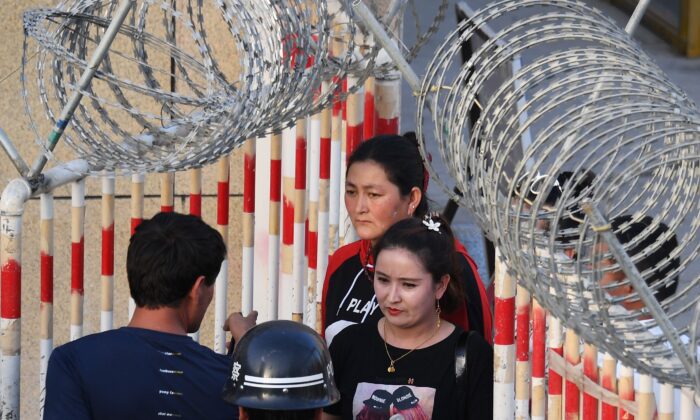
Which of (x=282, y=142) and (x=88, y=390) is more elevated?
(x=282, y=142)

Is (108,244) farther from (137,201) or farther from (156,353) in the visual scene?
(156,353)

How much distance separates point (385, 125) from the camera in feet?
15.5

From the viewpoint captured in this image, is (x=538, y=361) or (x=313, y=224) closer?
(x=538, y=361)

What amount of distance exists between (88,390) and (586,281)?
48.9 inches

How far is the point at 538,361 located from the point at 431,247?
0.48 m

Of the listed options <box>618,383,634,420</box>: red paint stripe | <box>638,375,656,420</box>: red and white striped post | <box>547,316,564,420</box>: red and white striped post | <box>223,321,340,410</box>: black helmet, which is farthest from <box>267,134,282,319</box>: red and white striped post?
<box>223,321,340,410</box>: black helmet

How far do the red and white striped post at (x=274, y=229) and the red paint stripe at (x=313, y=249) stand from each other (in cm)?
12

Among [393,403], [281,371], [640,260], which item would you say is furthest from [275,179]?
[281,371]

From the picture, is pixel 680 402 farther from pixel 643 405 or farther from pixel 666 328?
pixel 666 328

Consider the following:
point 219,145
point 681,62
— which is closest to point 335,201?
point 219,145

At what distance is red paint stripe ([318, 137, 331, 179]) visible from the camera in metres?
4.54

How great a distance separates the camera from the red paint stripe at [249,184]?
4.37 meters

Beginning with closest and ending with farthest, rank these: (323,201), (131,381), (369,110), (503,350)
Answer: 1. (131,381)
2. (503,350)
3. (323,201)
4. (369,110)

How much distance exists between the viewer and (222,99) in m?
3.28
